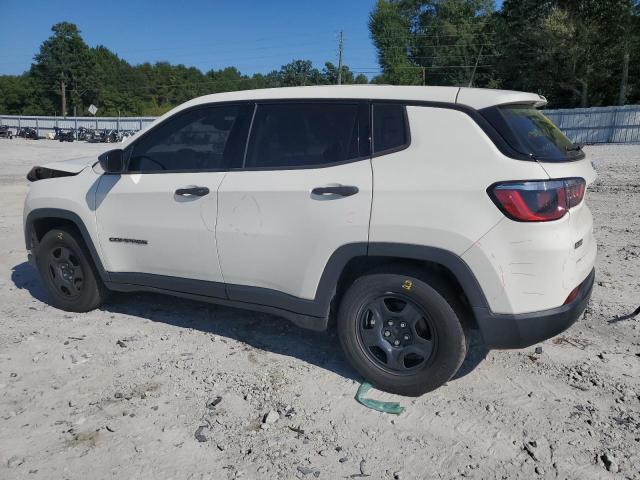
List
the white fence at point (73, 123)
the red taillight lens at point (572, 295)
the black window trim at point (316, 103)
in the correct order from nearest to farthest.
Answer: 1. the red taillight lens at point (572, 295)
2. the black window trim at point (316, 103)
3. the white fence at point (73, 123)

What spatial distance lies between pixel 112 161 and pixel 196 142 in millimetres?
719

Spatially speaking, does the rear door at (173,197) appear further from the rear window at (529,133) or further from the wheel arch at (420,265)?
the rear window at (529,133)

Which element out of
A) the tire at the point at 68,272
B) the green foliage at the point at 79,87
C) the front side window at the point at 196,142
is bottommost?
the tire at the point at 68,272

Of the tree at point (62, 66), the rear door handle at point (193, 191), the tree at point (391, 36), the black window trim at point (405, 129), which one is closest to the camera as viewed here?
the black window trim at point (405, 129)

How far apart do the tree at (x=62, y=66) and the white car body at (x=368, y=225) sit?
102 metres

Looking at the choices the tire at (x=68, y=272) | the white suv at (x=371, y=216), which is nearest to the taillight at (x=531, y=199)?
the white suv at (x=371, y=216)

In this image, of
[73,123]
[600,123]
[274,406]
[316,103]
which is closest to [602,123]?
[600,123]

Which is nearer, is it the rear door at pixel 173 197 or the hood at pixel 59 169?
the rear door at pixel 173 197

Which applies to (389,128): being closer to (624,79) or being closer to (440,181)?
(440,181)

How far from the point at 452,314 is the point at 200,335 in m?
2.15

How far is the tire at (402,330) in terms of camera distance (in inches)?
122

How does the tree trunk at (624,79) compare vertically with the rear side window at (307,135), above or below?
above

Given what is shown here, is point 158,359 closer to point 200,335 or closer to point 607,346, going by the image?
point 200,335

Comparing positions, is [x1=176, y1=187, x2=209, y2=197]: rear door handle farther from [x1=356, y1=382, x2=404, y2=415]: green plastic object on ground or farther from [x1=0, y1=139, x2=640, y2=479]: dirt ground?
[x1=356, y1=382, x2=404, y2=415]: green plastic object on ground
